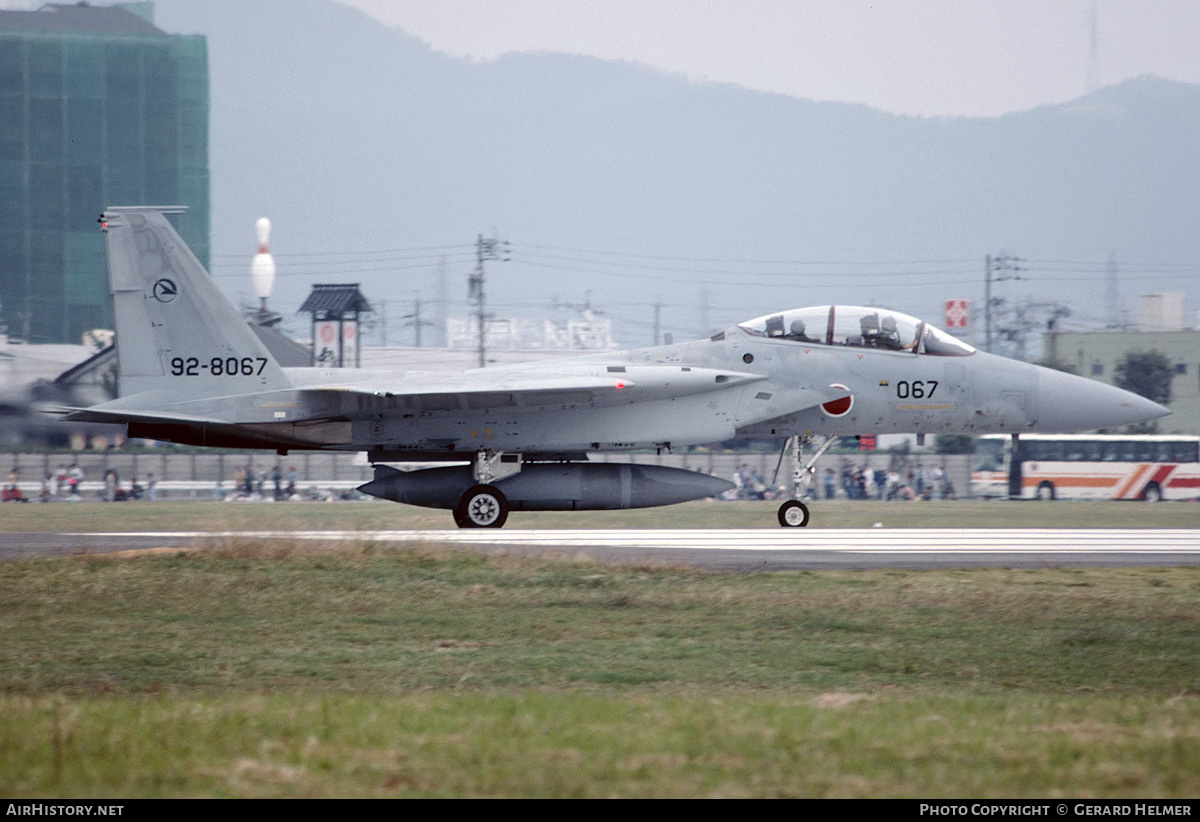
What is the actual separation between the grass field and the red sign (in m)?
55.3

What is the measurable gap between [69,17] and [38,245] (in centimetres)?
2642

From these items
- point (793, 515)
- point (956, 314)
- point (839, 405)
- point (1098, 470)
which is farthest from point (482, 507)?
point (956, 314)

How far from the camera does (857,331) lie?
20.5 metres

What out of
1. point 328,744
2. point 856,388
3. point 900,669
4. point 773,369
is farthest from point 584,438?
point 328,744

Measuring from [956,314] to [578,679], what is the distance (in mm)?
64924

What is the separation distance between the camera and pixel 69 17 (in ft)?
399

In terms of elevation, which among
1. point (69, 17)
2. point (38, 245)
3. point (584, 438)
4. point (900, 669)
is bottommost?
point (900, 669)

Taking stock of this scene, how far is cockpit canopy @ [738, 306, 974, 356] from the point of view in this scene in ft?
67.2

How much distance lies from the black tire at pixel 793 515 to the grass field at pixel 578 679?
5.80 meters

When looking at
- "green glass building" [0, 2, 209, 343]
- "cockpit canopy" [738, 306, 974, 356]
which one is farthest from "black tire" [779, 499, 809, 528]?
"green glass building" [0, 2, 209, 343]

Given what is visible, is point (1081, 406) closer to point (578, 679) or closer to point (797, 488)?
point (797, 488)

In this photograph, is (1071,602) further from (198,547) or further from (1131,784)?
(198,547)

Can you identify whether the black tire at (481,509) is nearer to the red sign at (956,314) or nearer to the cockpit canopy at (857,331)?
the cockpit canopy at (857,331)

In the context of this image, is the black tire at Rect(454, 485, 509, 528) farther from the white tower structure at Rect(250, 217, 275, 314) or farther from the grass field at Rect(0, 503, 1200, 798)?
the white tower structure at Rect(250, 217, 275, 314)
